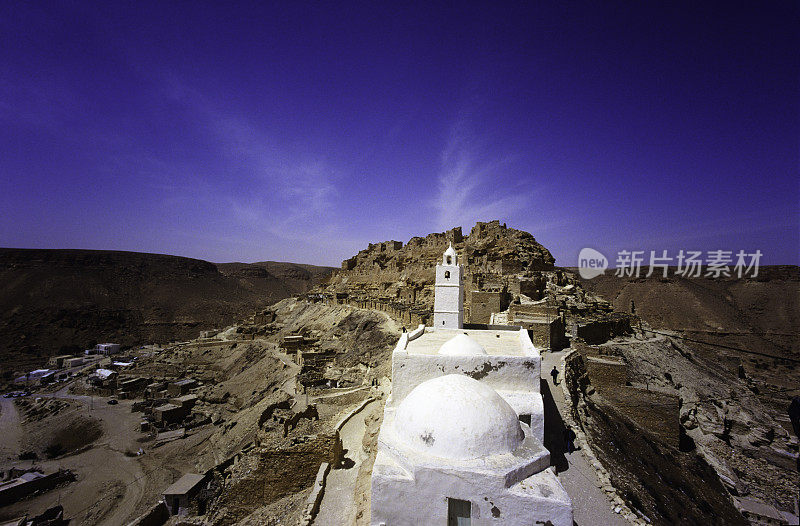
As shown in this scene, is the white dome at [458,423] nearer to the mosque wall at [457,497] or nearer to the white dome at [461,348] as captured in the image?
the mosque wall at [457,497]

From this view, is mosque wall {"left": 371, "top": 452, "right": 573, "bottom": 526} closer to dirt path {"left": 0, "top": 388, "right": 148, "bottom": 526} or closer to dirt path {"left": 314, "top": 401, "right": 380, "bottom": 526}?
dirt path {"left": 314, "top": 401, "right": 380, "bottom": 526}

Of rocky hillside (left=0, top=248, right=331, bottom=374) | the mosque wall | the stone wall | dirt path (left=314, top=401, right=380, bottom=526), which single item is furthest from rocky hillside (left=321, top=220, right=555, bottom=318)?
rocky hillside (left=0, top=248, right=331, bottom=374)

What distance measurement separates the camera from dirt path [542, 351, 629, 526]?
20.9 feet

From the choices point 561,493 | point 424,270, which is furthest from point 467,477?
point 424,270

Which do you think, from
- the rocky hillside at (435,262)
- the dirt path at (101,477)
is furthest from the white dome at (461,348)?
the rocky hillside at (435,262)

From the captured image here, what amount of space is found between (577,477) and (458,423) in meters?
3.85

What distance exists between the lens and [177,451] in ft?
56.0

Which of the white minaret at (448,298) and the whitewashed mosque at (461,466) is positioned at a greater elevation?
the white minaret at (448,298)

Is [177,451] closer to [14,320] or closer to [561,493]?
[561,493]

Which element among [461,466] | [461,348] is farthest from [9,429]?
[461,466]

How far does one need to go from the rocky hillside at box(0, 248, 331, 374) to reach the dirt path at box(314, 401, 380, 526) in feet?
129

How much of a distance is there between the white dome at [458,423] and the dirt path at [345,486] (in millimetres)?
2595

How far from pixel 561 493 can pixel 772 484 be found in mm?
11606

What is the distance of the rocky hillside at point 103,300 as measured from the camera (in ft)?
137
